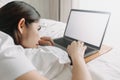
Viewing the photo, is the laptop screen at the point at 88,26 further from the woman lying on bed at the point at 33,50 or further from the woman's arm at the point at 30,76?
the woman's arm at the point at 30,76

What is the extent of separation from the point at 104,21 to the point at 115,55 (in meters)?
0.23

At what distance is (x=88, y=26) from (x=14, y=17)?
0.58 metres

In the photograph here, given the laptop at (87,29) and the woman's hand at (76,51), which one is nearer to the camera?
the woman's hand at (76,51)

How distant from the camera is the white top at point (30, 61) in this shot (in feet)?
2.11

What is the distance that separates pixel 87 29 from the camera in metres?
1.28

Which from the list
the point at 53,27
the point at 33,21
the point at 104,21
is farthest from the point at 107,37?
the point at 33,21

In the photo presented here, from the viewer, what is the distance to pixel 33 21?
0.91 m

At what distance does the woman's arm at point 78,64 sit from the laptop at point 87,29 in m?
0.11

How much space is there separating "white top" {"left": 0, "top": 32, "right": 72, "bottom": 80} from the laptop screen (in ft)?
1.10

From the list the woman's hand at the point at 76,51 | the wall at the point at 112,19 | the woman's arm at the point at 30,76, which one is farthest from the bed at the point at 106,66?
the wall at the point at 112,19

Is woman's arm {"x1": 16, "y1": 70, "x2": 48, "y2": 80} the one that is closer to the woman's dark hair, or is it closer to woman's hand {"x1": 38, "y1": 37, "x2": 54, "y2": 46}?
the woman's dark hair

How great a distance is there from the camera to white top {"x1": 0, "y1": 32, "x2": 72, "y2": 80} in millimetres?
644

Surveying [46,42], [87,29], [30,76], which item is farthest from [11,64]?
[87,29]

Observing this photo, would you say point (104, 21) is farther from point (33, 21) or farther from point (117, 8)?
point (117, 8)
